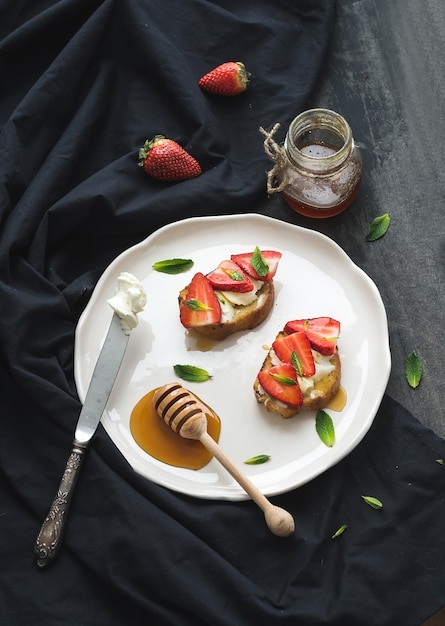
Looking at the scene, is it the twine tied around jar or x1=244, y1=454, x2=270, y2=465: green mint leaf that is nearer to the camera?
x1=244, y1=454, x2=270, y2=465: green mint leaf

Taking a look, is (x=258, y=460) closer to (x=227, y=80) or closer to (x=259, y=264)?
(x=259, y=264)

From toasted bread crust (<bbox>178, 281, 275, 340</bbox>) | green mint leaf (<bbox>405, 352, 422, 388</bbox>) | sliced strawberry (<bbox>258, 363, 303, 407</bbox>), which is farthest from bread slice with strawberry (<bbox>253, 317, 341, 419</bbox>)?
green mint leaf (<bbox>405, 352, 422, 388</bbox>)

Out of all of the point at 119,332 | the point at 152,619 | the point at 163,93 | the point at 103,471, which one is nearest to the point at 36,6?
the point at 163,93

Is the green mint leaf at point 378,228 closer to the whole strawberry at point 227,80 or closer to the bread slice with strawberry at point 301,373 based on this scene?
the bread slice with strawberry at point 301,373

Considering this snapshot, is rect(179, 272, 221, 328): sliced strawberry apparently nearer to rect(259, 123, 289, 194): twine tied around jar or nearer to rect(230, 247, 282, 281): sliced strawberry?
rect(230, 247, 282, 281): sliced strawberry

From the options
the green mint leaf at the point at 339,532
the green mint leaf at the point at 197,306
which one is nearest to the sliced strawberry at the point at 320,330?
the green mint leaf at the point at 197,306

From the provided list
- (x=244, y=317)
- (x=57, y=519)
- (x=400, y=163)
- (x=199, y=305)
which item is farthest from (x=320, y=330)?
(x=57, y=519)
